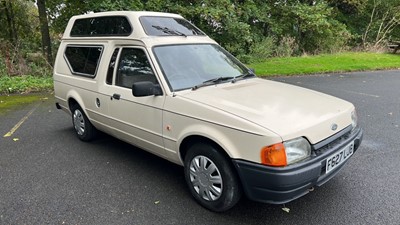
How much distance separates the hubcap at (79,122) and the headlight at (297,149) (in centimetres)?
353

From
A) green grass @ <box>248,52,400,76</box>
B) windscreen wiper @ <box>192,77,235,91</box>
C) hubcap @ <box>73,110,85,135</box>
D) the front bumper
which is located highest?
windscreen wiper @ <box>192,77,235,91</box>

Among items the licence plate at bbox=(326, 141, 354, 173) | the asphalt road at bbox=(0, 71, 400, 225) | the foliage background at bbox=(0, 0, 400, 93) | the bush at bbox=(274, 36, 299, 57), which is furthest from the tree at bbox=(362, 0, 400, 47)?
the licence plate at bbox=(326, 141, 354, 173)

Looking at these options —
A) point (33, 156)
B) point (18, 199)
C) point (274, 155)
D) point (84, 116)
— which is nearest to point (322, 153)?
point (274, 155)

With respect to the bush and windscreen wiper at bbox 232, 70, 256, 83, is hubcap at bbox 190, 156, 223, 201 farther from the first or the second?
the bush

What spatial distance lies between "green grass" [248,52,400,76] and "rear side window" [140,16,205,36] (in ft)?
24.1

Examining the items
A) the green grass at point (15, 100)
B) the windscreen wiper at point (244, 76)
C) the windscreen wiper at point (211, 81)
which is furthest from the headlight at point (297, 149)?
the green grass at point (15, 100)

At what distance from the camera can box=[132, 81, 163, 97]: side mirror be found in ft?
10.8

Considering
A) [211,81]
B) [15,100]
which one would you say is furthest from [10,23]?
[211,81]

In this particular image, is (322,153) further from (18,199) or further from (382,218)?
(18,199)

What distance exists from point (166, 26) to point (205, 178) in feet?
6.89

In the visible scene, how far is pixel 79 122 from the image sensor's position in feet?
17.1

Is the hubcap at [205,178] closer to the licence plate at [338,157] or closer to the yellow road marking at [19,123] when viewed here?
the licence plate at [338,157]

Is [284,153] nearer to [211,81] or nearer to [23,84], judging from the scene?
[211,81]

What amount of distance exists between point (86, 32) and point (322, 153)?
12.6ft
